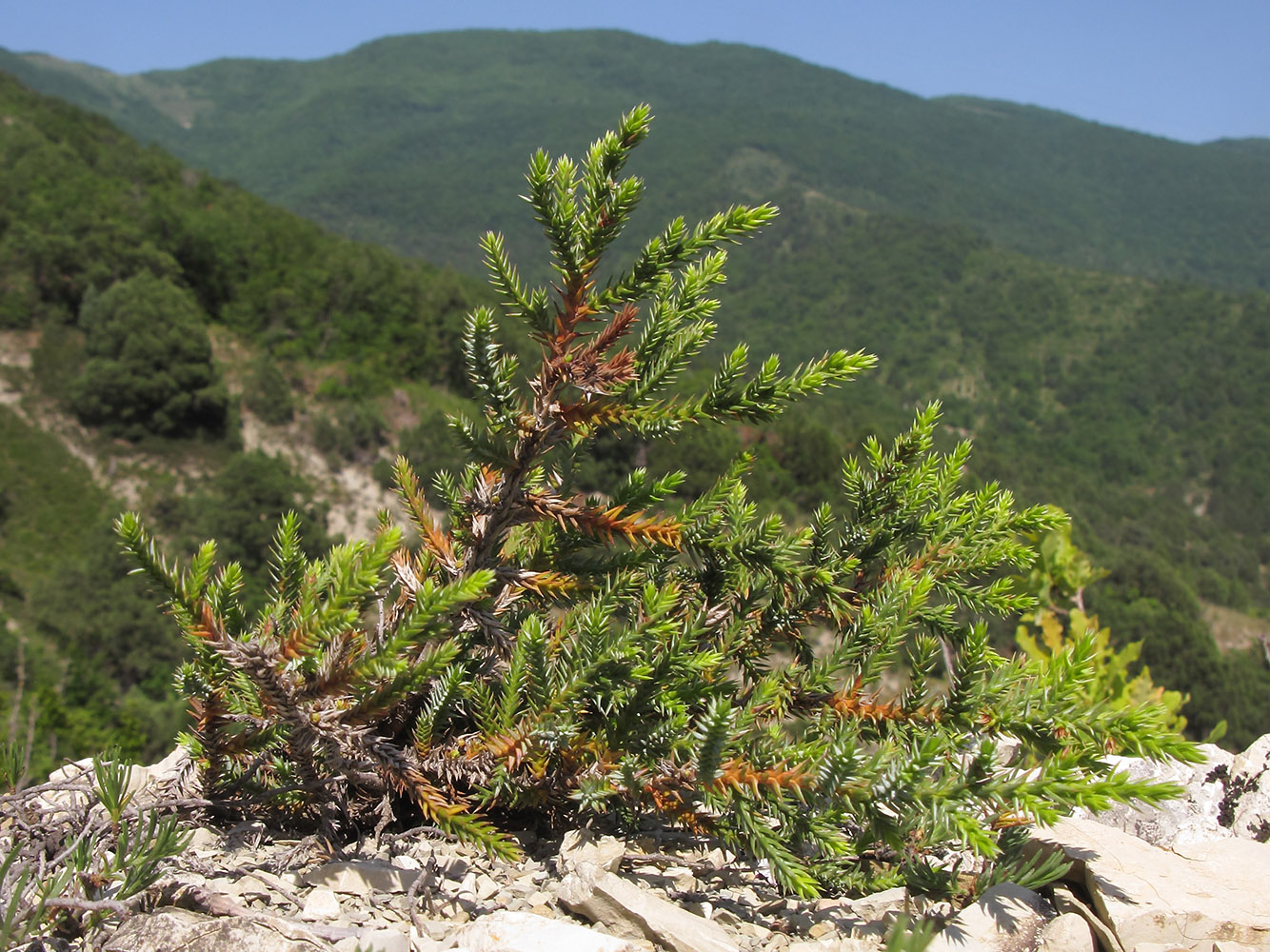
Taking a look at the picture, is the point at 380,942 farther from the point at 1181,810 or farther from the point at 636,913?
the point at 1181,810

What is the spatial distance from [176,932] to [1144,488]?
119 m

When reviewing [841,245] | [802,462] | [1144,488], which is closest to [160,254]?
[802,462]

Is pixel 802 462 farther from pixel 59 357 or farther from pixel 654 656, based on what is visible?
pixel 654 656

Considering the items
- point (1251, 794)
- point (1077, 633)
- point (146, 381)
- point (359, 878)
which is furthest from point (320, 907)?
point (146, 381)

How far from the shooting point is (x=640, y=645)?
179 centimetres

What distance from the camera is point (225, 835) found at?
192 centimetres

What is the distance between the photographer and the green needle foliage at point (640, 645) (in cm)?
159

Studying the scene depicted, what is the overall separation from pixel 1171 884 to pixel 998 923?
18.1 inches

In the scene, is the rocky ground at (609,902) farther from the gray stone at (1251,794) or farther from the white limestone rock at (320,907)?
the gray stone at (1251,794)

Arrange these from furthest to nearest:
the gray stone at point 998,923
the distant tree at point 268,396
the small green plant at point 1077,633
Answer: the distant tree at point 268,396 → the small green plant at point 1077,633 → the gray stone at point 998,923

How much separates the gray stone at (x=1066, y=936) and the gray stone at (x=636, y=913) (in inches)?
25.6

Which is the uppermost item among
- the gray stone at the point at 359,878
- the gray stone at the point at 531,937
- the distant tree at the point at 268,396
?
the gray stone at the point at 531,937

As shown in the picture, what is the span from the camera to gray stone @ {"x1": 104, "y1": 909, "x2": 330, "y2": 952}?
4.72 feet

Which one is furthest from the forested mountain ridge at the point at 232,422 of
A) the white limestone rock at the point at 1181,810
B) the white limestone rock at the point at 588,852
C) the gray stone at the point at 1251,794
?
the gray stone at the point at 1251,794
